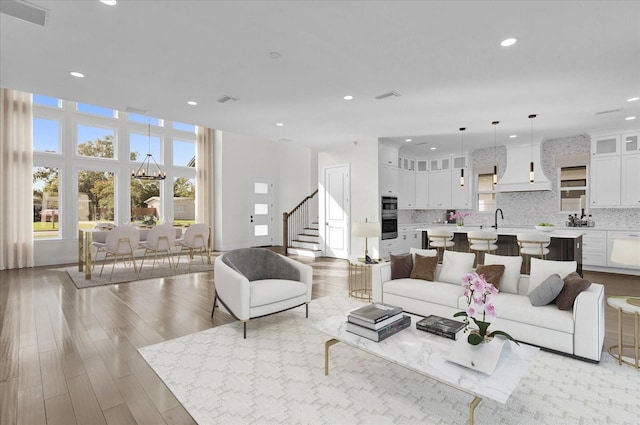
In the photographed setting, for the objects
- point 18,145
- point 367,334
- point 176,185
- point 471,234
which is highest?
point 18,145

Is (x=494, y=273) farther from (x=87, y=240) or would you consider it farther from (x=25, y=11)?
(x=87, y=240)

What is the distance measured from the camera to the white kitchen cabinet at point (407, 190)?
8578 mm

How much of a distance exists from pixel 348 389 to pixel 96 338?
8.79 ft

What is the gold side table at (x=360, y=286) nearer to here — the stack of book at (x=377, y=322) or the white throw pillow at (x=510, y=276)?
the white throw pillow at (x=510, y=276)

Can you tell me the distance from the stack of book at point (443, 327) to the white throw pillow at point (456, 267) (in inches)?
52.8

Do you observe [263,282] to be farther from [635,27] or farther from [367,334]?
[635,27]

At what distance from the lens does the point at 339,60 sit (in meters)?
3.53

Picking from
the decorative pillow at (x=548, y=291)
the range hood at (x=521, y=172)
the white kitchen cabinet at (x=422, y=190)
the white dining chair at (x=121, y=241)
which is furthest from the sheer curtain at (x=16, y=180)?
the range hood at (x=521, y=172)

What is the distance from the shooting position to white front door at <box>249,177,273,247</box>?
1054 centimetres

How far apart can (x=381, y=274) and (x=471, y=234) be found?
2.55 meters

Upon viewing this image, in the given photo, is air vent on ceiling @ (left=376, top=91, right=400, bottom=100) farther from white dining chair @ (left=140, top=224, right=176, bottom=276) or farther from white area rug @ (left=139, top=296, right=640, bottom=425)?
white dining chair @ (left=140, top=224, right=176, bottom=276)

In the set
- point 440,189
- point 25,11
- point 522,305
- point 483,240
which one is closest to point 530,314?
point 522,305

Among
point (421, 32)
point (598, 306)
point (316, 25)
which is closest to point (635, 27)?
point (421, 32)

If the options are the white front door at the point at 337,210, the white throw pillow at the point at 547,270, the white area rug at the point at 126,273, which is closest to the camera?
the white throw pillow at the point at 547,270
